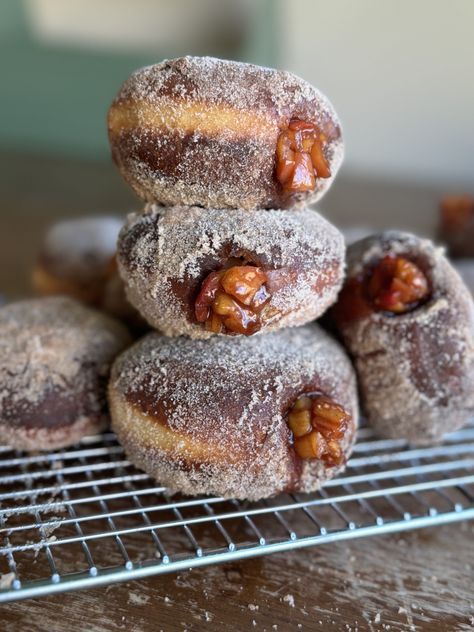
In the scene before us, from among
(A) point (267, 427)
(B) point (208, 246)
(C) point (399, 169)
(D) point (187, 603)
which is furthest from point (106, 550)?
(C) point (399, 169)

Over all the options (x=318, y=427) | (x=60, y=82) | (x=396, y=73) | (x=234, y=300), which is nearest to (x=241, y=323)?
(x=234, y=300)

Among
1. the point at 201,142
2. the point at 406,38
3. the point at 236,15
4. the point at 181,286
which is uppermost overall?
the point at 236,15

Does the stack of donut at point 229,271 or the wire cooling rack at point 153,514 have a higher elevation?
the stack of donut at point 229,271

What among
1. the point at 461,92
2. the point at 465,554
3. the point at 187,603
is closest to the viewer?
the point at 187,603

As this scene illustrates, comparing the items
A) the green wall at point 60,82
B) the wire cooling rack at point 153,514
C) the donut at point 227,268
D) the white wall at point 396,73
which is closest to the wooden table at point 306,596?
the wire cooling rack at point 153,514

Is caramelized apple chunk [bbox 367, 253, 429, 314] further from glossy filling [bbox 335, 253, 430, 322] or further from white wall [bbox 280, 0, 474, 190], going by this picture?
white wall [bbox 280, 0, 474, 190]

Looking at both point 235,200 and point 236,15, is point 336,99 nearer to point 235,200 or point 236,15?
point 236,15

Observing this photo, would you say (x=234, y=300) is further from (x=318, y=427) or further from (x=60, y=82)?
(x=60, y=82)

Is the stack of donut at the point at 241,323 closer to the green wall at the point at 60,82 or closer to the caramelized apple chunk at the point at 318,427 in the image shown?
the caramelized apple chunk at the point at 318,427
